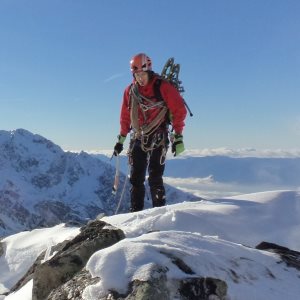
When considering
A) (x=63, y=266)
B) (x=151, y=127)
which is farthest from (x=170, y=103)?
(x=63, y=266)

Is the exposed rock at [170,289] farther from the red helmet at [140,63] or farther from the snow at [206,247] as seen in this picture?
the red helmet at [140,63]

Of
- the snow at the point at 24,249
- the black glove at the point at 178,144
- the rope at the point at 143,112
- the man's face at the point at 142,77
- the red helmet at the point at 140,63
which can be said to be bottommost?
the snow at the point at 24,249

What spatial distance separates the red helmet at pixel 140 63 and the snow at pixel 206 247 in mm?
2978

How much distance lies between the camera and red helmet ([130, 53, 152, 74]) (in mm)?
10453

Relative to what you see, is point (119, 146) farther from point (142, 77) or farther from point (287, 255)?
point (287, 255)

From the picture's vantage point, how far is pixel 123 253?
4.75 m

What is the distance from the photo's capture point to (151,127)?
11.0 m

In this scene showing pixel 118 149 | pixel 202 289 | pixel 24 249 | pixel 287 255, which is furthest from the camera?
pixel 118 149

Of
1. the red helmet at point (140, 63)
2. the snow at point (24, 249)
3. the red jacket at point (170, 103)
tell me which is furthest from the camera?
the red jacket at point (170, 103)

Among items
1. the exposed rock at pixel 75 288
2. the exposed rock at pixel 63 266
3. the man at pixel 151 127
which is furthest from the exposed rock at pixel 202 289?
the man at pixel 151 127

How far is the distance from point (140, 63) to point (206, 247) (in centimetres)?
573

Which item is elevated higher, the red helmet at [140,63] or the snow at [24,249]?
the red helmet at [140,63]

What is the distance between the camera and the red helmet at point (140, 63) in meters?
10.5

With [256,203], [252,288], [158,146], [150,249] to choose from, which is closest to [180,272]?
[150,249]
